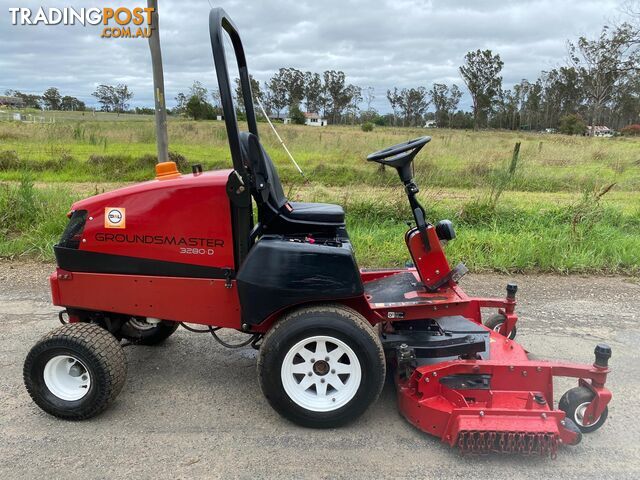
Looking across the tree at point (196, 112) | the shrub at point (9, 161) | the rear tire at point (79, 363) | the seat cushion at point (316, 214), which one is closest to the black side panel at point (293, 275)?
the seat cushion at point (316, 214)

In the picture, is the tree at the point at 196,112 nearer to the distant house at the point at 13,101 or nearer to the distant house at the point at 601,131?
the distant house at the point at 13,101

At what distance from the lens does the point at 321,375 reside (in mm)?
2898

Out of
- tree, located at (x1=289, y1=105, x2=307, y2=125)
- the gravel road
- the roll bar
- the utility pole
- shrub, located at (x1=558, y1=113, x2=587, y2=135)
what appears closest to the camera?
the gravel road

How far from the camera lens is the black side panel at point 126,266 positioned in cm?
305

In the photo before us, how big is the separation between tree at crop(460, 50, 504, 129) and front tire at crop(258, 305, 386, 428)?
208 feet

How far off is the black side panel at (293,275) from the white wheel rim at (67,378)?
109cm

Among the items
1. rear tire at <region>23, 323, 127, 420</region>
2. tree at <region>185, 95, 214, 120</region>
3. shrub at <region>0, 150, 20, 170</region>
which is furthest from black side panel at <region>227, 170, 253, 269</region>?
tree at <region>185, 95, 214, 120</region>

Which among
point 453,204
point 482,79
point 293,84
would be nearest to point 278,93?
point 293,84

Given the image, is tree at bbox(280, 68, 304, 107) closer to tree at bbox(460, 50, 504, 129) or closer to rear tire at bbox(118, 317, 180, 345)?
tree at bbox(460, 50, 504, 129)

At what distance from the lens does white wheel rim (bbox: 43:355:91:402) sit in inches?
117

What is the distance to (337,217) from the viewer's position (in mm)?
3400

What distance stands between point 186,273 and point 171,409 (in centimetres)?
83

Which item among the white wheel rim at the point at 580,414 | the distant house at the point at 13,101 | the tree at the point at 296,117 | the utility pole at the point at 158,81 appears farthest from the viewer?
the distant house at the point at 13,101

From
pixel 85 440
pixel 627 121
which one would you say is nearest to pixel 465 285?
pixel 85 440
